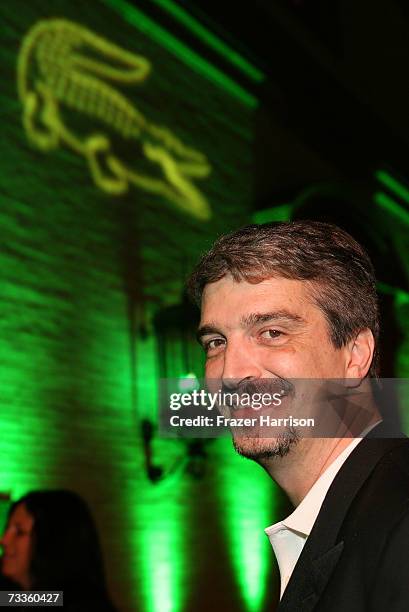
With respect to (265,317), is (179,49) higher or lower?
higher

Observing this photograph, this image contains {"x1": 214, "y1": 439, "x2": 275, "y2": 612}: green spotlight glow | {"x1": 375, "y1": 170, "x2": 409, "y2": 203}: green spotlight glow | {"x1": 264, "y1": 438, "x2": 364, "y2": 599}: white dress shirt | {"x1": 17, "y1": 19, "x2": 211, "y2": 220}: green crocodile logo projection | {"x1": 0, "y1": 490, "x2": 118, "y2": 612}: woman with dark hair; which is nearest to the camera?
{"x1": 264, "y1": 438, "x2": 364, "y2": 599}: white dress shirt

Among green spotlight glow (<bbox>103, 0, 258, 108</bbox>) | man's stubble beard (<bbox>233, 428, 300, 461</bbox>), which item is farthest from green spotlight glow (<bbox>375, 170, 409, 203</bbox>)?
man's stubble beard (<bbox>233, 428, 300, 461</bbox>)

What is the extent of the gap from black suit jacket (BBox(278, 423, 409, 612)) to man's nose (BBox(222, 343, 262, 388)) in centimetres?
22

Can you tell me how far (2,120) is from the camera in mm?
4637

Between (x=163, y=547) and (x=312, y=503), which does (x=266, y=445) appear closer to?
(x=312, y=503)

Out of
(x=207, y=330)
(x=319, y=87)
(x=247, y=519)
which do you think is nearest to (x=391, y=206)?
(x=319, y=87)

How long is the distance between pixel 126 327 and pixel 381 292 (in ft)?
10.1

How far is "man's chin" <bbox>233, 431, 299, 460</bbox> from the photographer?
1.36 metres

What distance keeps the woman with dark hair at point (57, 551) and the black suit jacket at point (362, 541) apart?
1.96 meters

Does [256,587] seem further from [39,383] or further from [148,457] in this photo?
[39,383]

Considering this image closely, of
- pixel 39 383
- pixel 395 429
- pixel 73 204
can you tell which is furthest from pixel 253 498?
pixel 395 429

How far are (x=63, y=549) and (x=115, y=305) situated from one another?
7.23ft

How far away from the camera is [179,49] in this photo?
19.4 ft

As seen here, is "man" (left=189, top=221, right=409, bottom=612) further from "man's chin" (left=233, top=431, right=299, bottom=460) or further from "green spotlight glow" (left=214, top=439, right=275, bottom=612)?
"green spotlight glow" (left=214, top=439, right=275, bottom=612)
